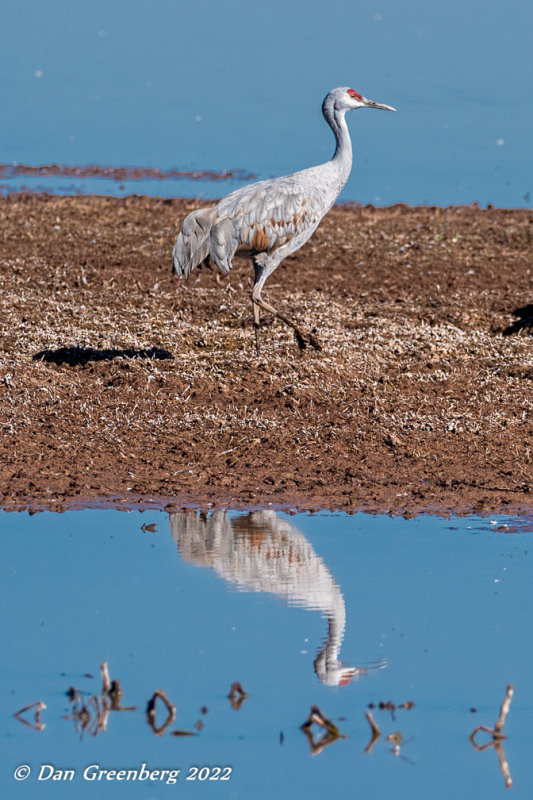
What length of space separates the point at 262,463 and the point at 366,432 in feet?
3.27

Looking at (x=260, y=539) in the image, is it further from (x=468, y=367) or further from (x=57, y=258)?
(x=57, y=258)

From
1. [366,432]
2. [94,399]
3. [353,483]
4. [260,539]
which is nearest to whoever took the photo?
[260,539]

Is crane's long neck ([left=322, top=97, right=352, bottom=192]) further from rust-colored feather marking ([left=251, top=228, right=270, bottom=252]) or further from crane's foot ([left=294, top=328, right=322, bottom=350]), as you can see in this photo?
crane's foot ([left=294, top=328, right=322, bottom=350])

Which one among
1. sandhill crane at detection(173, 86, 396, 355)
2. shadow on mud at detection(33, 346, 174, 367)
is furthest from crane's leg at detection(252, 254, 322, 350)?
shadow on mud at detection(33, 346, 174, 367)

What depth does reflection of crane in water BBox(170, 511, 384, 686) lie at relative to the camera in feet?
21.5

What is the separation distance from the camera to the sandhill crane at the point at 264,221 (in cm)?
1128

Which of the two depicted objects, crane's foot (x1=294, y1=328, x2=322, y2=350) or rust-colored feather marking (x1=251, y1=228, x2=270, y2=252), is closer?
rust-colored feather marking (x1=251, y1=228, x2=270, y2=252)

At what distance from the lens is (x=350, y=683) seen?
581 centimetres

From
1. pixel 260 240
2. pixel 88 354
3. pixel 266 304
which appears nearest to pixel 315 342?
pixel 266 304

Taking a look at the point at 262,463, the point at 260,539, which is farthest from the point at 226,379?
the point at 260,539

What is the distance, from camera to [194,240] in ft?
37.2

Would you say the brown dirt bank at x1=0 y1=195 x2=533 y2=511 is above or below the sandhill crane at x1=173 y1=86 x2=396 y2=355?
below

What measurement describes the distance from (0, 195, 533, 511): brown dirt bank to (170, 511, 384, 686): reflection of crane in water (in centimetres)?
46

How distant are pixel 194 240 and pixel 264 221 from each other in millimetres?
626
